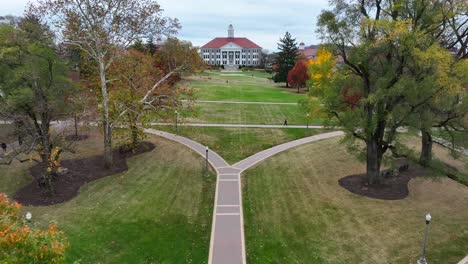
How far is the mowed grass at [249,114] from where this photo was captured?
1614 inches

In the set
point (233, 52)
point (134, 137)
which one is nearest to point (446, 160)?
point (134, 137)

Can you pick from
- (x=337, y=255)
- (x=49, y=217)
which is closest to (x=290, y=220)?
(x=337, y=255)

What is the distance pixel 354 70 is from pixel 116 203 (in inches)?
651

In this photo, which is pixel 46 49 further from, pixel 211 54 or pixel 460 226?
pixel 211 54

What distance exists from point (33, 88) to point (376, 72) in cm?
2086

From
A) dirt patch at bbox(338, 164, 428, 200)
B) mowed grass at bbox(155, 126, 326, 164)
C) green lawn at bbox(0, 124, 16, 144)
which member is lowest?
dirt patch at bbox(338, 164, 428, 200)

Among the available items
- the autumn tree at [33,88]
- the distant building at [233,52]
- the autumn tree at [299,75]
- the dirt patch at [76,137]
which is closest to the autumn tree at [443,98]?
the autumn tree at [33,88]

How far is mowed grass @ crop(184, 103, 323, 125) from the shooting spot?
41000 mm

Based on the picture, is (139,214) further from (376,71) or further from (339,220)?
(376,71)

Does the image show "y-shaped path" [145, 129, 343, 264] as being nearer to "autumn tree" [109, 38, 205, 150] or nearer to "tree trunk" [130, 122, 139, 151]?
"tree trunk" [130, 122, 139, 151]

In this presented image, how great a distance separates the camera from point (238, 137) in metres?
33.9

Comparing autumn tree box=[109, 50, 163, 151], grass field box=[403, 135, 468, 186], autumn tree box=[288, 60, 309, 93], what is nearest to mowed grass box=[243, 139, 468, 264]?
grass field box=[403, 135, 468, 186]

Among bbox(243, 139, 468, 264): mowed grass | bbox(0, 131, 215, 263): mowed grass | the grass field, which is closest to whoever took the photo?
bbox(0, 131, 215, 263): mowed grass

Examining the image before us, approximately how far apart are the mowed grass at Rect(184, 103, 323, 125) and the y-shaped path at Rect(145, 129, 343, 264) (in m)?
8.88
